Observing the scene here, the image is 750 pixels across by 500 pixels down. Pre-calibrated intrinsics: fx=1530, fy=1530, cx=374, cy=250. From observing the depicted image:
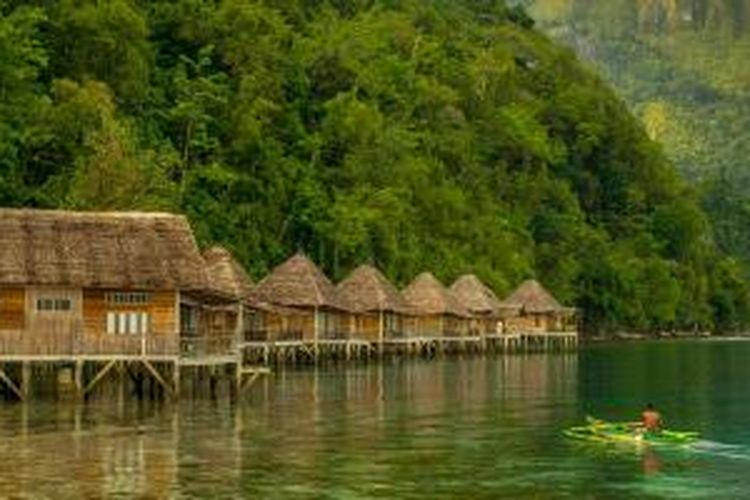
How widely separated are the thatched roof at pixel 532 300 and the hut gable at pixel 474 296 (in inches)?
217

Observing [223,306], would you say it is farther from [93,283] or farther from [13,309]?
[13,309]

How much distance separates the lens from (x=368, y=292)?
293ft

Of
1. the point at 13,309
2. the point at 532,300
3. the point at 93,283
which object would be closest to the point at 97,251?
the point at 93,283

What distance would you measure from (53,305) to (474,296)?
58983 mm

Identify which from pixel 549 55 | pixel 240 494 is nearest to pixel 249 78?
pixel 240 494

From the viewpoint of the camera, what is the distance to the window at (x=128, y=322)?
167ft

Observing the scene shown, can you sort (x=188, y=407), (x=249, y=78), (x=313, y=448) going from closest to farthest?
(x=313, y=448), (x=188, y=407), (x=249, y=78)

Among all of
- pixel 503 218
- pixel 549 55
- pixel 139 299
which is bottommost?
pixel 139 299

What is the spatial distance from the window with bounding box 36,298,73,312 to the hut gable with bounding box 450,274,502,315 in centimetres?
5645

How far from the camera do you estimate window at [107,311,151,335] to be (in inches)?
2004

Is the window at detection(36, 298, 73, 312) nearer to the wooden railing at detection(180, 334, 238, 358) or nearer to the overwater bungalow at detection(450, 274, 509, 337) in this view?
the wooden railing at detection(180, 334, 238, 358)

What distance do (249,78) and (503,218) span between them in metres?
42.3

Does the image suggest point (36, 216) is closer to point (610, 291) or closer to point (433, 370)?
point (433, 370)

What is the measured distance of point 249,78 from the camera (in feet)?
327
